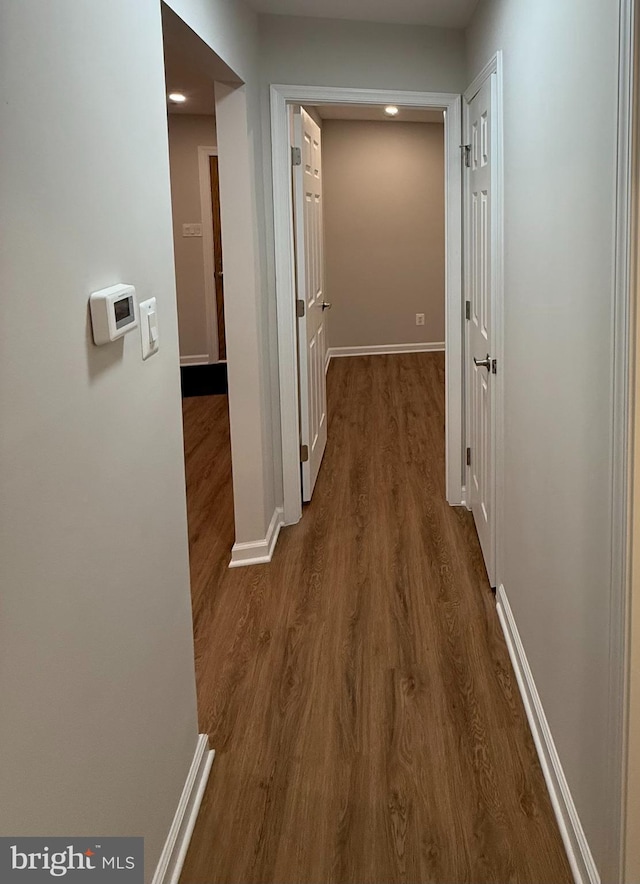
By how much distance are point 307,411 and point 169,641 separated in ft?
7.29

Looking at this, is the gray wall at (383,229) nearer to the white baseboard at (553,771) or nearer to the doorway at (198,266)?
the doorway at (198,266)

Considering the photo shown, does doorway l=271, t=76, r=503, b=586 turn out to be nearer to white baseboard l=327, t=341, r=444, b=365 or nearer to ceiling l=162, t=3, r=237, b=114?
ceiling l=162, t=3, r=237, b=114

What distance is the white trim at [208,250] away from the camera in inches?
275

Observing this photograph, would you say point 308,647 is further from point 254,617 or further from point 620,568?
point 620,568

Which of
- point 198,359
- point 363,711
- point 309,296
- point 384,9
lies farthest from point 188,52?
point 198,359

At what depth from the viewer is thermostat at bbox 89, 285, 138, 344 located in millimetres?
1173

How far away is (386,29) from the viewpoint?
3.31m

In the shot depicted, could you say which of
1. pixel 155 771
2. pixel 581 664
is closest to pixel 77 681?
pixel 155 771

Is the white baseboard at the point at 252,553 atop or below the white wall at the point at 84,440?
below

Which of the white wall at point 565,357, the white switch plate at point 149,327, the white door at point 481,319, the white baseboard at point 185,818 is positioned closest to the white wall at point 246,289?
the white door at point 481,319

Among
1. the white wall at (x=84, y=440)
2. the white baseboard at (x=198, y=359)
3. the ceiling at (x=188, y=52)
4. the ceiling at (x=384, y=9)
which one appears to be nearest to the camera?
the white wall at (x=84, y=440)

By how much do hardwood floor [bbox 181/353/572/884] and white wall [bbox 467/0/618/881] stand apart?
0.72ft

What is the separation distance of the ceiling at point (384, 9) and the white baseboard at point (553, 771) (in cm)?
249

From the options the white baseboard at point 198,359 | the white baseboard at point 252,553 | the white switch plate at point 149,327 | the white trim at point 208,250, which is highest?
the white trim at point 208,250
